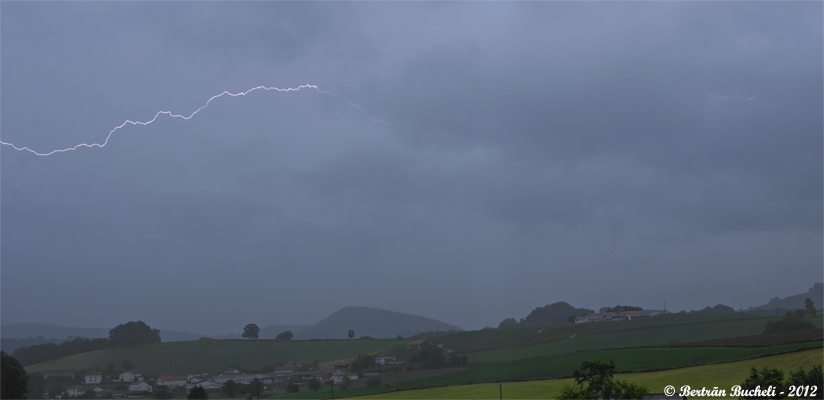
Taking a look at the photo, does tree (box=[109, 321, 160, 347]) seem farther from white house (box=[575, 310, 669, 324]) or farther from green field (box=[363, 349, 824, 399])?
white house (box=[575, 310, 669, 324])

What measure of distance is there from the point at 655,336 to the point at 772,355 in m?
33.1

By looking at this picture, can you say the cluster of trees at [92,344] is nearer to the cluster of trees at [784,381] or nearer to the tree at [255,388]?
A: the tree at [255,388]

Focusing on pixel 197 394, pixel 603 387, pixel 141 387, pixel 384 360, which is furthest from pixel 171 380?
pixel 603 387

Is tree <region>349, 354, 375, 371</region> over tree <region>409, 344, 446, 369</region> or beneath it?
beneath

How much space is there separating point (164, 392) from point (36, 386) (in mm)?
15962

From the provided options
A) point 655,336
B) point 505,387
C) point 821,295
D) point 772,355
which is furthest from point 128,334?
point 821,295

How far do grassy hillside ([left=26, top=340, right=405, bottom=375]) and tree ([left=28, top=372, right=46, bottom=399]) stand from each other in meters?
12.7

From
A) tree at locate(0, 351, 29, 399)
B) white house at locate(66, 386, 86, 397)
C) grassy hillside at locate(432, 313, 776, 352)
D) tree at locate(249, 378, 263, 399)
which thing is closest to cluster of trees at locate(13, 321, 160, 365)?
white house at locate(66, 386, 86, 397)

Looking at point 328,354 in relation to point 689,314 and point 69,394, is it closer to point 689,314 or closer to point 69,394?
point 69,394

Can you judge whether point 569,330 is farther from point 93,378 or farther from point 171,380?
point 93,378

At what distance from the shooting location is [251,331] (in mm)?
114188

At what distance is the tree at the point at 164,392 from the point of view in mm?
65694

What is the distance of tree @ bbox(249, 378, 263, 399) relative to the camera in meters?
64.8

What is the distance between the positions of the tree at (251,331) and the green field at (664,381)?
69.9 meters
